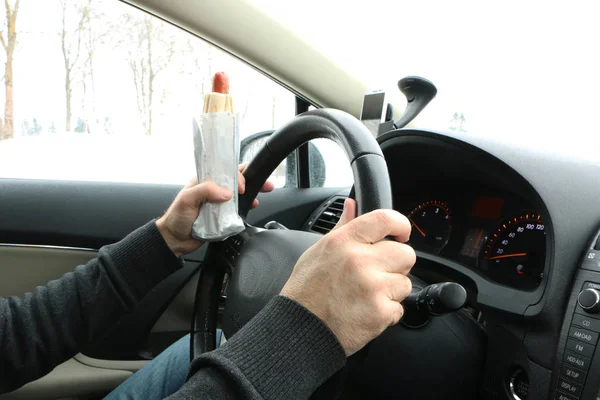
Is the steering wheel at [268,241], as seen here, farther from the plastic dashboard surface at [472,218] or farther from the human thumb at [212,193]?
the plastic dashboard surface at [472,218]

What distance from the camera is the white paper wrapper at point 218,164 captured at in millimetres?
727

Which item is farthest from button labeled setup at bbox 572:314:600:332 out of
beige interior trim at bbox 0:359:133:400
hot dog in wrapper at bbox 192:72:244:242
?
beige interior trim at bbox 0:359:133:400

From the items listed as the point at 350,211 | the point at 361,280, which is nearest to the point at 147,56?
the point at 350,211

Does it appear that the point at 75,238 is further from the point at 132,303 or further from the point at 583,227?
the point at 583,227

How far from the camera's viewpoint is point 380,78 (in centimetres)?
148

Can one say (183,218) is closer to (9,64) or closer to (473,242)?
(473,242)

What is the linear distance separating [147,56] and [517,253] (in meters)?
1.23

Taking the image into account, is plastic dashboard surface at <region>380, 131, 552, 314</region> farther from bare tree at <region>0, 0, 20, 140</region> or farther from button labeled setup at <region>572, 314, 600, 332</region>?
bare tree at <region>0, 0, 20, 140</region>

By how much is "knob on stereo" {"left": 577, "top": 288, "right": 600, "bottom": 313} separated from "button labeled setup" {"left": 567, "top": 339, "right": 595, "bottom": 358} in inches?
1.8

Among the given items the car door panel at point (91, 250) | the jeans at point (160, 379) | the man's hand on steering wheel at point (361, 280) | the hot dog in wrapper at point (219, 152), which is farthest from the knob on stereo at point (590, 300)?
the car door panel at point (91, 250)

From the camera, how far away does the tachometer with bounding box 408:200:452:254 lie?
1.13 m

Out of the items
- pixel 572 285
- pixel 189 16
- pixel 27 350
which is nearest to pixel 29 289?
pixel 27 350

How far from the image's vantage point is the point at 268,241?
0.87 m

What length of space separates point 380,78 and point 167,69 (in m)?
0.67
